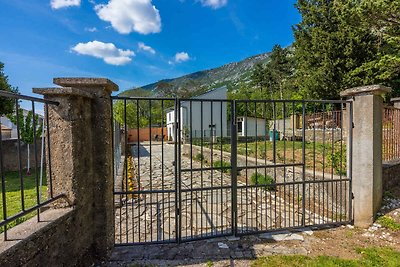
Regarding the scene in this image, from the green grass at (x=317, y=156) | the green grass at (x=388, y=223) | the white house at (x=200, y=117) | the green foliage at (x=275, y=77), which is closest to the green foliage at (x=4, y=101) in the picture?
the white house at (x=200, y=117)

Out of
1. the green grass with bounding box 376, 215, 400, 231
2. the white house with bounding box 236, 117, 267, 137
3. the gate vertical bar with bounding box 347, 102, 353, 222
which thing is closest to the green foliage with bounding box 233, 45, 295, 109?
the white house with bounding box 236, 117, 267, 137

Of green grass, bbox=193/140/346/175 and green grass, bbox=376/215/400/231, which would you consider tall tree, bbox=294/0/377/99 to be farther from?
green grass, bbox=376/215/400/231

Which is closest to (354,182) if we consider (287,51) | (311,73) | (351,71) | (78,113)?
(78,113)

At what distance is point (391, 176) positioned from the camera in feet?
16.6

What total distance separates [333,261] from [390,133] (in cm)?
411

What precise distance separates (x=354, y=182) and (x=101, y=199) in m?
4.04

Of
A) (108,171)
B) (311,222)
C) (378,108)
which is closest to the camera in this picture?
(108,171)

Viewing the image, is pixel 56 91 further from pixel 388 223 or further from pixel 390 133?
pixel 390 133

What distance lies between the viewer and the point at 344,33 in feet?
56.2

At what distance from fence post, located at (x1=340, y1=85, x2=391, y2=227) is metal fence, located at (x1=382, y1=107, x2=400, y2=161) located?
175 cm

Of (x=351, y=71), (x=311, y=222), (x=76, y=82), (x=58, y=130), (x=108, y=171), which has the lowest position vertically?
(x=311, y=222)

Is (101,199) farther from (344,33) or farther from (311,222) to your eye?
(344,33)

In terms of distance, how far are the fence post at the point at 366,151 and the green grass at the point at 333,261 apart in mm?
866

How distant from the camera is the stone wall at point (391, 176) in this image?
15.8 ft
